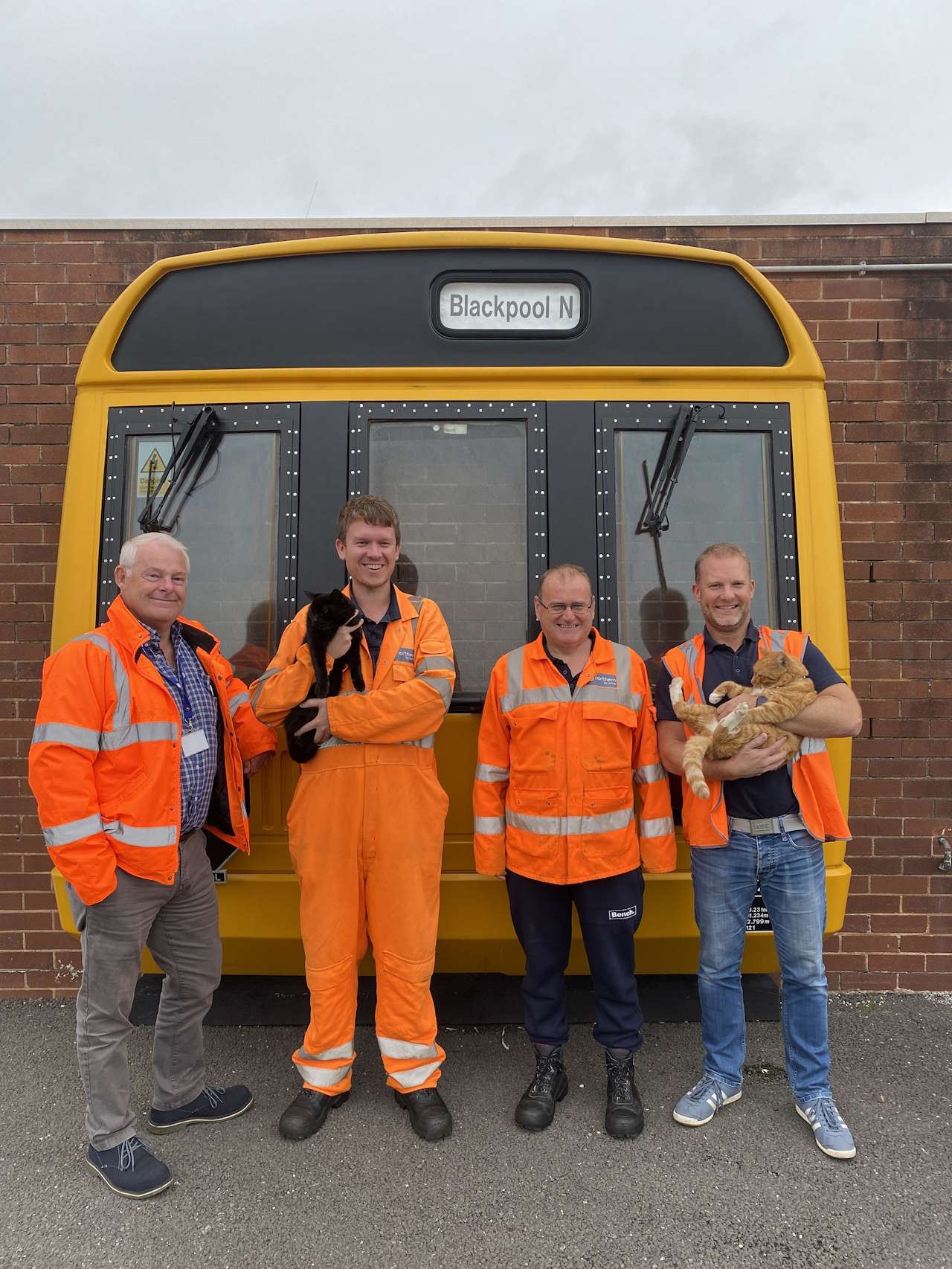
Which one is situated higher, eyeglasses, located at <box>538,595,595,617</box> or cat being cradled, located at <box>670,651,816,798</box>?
eyeglasses, located at <box>538,595,595,617</box>

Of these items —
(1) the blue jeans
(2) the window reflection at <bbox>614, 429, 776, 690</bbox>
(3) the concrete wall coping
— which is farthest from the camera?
(3) the concrete wall coping

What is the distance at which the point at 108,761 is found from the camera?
7.80 feet

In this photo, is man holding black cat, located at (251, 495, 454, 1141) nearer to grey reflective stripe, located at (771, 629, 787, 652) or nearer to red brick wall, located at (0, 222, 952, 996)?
grey reflective stripe, located at (771, 629, 787, 652)

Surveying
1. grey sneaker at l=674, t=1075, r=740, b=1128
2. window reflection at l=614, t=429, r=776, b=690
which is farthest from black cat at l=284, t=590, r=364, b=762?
grey sneaker at l=674, t=1075, r=740, b=1128

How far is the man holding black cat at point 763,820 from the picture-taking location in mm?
2510

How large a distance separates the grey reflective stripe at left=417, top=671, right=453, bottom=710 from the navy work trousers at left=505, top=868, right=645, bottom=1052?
67cm

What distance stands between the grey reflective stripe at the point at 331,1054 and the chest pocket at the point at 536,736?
3.80 feet

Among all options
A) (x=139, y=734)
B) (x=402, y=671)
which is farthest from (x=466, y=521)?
(x=139, y=734)

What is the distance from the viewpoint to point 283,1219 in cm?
236

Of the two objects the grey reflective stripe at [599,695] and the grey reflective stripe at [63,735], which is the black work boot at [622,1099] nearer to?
the grey reflective stripe at [599,695]

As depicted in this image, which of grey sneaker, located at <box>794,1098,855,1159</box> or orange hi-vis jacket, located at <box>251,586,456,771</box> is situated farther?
grey sneaker, located at <box>794,1098,855,1159</box>

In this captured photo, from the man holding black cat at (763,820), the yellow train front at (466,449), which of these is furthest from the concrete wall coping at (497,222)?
the man holding black cat at (763,820)

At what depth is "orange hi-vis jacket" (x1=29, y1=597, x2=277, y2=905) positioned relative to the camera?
7.46 feet

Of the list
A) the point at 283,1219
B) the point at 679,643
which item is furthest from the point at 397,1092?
the point at 679,643
